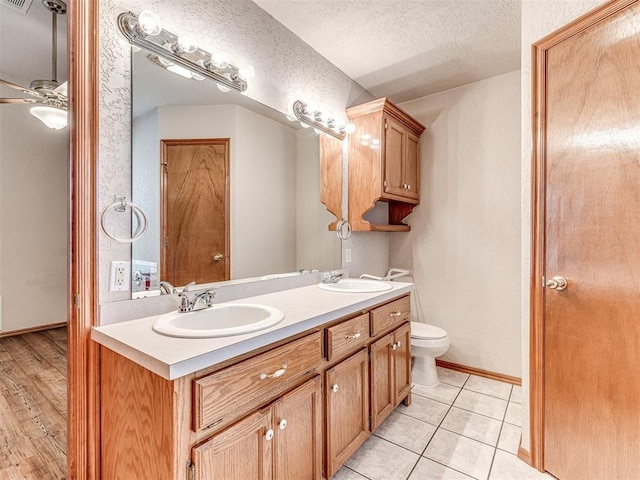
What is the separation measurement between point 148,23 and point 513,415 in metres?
2.88

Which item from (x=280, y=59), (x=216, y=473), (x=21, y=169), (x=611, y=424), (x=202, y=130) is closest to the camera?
(x=216, y=473)

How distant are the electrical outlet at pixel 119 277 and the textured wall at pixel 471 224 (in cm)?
233

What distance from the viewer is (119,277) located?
118 centimetres

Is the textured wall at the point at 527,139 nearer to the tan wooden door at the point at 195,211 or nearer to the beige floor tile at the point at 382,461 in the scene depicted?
the beige floor tile at the point at 382,461

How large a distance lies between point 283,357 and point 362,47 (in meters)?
2.04

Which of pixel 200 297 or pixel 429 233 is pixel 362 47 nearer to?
pixel 429 233

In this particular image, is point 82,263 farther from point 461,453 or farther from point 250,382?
point 461,453

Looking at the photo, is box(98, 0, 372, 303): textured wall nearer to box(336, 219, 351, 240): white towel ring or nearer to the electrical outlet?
the electrical outlet

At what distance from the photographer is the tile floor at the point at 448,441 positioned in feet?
4.99

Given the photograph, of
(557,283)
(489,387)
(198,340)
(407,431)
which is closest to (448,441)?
(407,431)

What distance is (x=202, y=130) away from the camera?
1.55 metres

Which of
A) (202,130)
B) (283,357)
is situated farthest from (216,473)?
(202,130)

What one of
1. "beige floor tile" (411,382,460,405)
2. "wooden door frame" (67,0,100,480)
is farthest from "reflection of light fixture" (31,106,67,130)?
"beige floor tile" (411,382,460,405)

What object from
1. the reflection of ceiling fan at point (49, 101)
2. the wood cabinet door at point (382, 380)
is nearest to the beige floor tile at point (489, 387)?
the wood cabinet door at point (382, 380)
